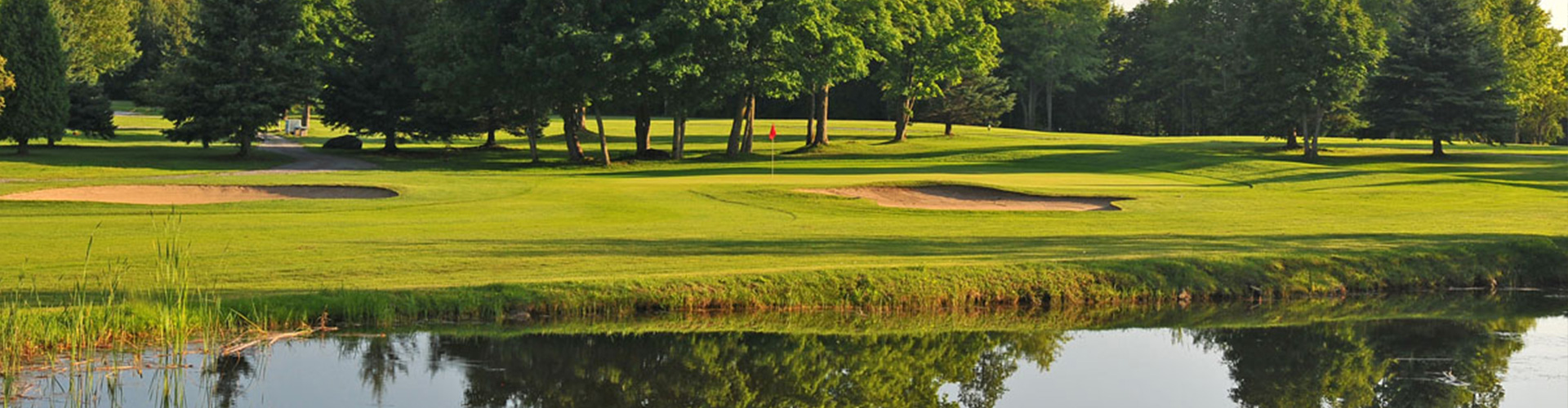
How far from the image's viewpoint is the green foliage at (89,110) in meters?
59.2

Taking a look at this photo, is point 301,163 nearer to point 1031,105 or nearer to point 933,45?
point 933,45

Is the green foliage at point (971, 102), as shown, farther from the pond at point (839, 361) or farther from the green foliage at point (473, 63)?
the pond at point (839, 361)

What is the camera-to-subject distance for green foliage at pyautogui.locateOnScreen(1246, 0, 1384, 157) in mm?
55531

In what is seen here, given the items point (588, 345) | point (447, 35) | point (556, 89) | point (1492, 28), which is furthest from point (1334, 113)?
point (588, 345)

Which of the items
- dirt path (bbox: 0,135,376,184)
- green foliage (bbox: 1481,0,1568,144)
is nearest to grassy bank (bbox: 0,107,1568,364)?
dirt path (bbox: 0,135,376,184)

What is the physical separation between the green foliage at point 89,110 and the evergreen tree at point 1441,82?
172 feet

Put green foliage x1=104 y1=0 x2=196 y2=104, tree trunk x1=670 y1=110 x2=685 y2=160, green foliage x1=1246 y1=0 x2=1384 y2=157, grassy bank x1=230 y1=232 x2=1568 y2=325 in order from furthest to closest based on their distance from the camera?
green foliage x1=104 y1=0 x2=196 y2=104 < tree trunk x1=670 y1=110 x2=685 y2=160 < green foliage x1=1246 y1=0 x2=1384 y2=157 < grassy bank x1=230 y1=232 x2=1568 y2=325

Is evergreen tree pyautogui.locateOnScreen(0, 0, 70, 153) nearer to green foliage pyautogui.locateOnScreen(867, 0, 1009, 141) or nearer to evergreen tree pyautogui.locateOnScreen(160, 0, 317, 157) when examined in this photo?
evergreen tree pyautogui.locateOnScreen(160, 0, 317, 157)

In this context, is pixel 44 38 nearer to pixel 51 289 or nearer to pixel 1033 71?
pixel 51 289

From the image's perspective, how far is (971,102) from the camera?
241ft

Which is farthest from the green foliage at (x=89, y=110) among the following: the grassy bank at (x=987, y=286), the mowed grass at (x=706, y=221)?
the grassy bank at (x=987, y=286)

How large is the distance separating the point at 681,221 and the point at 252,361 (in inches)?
581

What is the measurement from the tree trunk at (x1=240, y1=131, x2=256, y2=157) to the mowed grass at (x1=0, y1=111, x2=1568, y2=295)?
166 centimetres

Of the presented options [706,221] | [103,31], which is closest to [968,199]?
[706,221]
